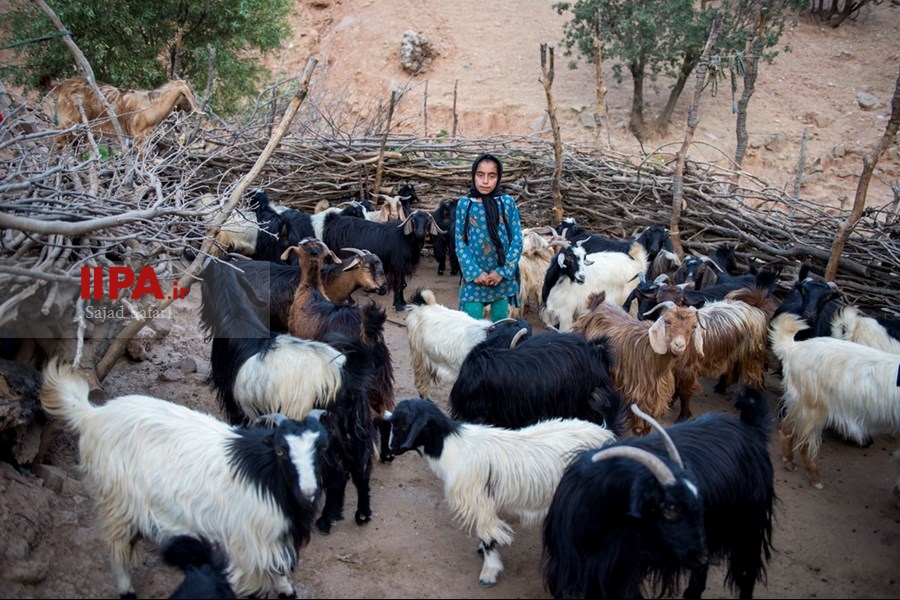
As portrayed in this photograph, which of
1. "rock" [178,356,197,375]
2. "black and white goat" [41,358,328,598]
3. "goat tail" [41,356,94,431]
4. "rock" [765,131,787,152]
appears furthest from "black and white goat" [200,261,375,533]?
"rock" [765,131,787,152]

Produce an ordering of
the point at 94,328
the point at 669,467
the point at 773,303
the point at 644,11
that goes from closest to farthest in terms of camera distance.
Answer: the point at 669,467 → the point at 94,328 → the point at 773,303 → the point at 644,11

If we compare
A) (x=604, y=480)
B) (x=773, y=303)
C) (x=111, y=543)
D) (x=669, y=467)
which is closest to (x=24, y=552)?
(x=111, y=543)

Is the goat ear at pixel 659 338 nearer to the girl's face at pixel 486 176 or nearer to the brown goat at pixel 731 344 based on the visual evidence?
the brown goat at pixel 731 344

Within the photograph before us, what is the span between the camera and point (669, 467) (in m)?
2.96

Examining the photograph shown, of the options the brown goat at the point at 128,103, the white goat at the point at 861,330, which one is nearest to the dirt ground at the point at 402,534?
the white goat at the point at 861,330

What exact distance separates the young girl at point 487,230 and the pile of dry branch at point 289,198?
5.61ft

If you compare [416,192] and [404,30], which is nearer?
[416,192]

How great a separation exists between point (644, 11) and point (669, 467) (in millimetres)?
17194

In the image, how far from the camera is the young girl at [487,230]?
16.4 ft

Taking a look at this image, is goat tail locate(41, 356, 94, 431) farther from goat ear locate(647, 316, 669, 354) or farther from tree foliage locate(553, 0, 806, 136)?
tree foliage locate(553, 0, 806, 136)

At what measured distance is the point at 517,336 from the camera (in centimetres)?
466

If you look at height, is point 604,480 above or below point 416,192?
above

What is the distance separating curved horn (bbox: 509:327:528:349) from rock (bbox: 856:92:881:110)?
19.2 meters

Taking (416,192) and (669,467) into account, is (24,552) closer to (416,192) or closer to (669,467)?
(669,467)
